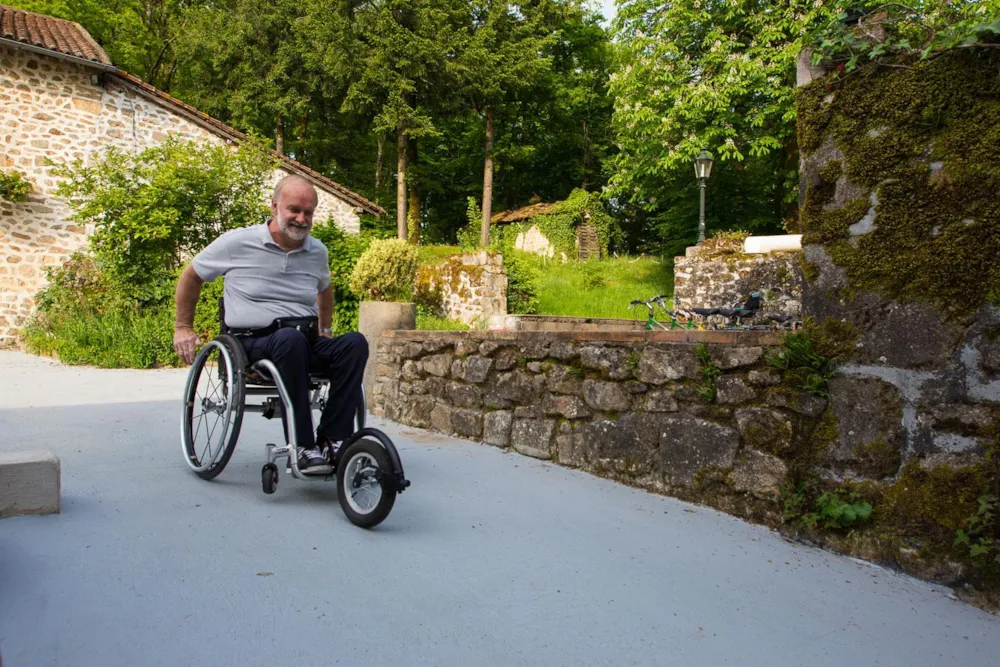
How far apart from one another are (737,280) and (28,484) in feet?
29.1

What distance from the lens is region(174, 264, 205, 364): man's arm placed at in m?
3.24

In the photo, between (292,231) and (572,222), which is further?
(572,222)

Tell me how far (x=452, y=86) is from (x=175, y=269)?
11.6 metres

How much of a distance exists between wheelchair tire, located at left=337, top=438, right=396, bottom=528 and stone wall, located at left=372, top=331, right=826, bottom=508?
4.84ft

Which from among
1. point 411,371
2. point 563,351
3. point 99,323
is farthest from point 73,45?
point 563,351

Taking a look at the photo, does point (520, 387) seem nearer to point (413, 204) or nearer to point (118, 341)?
point (118, 341)

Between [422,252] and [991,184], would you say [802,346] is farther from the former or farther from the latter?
[422,252]

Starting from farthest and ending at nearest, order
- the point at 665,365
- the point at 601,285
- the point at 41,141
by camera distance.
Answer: the point at 601,285, the point at 41,141, the point at 665,365

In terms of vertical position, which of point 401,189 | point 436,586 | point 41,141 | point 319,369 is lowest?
point 436,586

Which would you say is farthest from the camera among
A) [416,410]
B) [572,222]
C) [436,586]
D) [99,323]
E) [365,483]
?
[572,222]

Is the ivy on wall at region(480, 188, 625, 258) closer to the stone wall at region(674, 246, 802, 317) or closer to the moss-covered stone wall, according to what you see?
the stone wall at region(674, 246, 802, 317)

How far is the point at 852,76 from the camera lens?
2.87 meters

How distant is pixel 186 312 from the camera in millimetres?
3334

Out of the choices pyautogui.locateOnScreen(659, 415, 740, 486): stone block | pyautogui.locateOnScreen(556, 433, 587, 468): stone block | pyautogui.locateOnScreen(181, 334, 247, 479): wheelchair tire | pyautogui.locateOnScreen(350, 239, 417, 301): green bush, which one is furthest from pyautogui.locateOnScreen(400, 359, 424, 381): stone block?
pyautogui.locateOnScreen(350, 239, 417, 301): green bush
